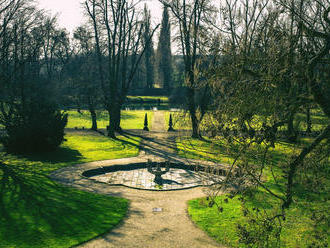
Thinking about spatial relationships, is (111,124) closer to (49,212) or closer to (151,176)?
(151,176)

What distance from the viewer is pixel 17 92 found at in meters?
20.3

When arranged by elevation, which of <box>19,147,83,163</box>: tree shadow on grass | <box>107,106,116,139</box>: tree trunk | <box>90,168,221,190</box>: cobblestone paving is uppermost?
<box>107,106,116,139</box>: tree trunk

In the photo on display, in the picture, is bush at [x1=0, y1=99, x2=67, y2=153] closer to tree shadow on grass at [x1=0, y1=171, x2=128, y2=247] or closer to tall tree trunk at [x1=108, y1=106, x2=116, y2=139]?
tree shadow on grass at [x1=0, y1=171, x2=128, y2=247]

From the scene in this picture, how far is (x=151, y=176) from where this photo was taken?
564 inches

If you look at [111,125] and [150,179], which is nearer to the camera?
[150,179]

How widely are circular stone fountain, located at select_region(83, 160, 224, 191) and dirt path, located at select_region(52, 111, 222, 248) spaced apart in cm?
56

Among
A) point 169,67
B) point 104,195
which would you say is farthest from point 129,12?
point 169,67

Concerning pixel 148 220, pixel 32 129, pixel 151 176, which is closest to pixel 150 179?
pixel 151 176

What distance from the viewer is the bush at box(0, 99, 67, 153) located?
645 inches

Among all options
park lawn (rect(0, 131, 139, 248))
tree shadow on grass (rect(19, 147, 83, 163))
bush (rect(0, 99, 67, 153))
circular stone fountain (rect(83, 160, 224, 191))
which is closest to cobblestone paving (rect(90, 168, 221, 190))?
circular stone fountain (rect(83, 160, 224, 191))

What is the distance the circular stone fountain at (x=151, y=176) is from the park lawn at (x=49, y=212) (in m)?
2.08

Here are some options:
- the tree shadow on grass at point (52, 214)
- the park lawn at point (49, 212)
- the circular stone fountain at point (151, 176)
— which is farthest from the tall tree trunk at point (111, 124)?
the tree shadow on grass at point (52, 214)

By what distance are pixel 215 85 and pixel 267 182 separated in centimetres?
908

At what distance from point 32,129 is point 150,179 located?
26.4 ft
